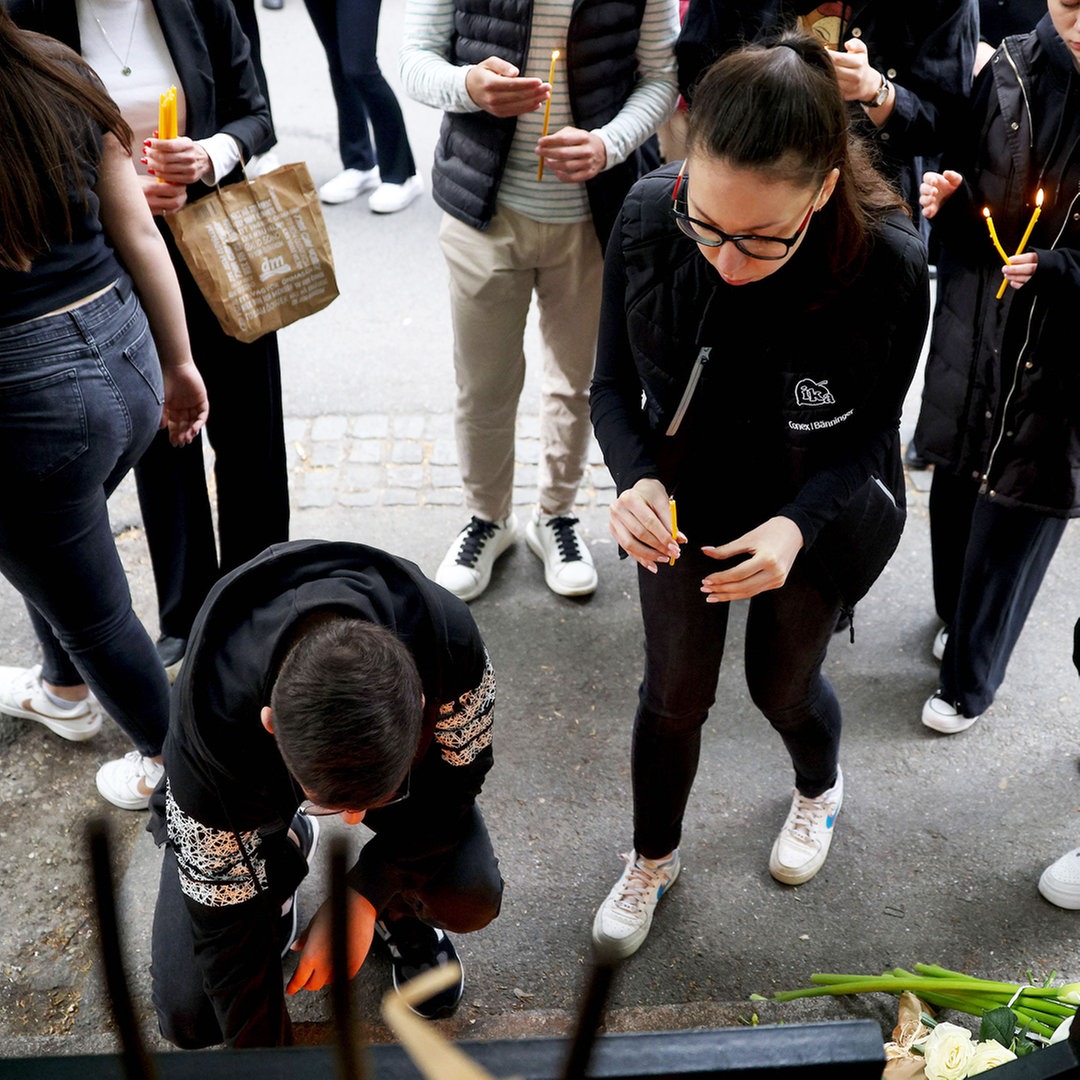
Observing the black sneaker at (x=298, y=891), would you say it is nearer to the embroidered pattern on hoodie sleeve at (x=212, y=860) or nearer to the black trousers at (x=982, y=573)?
the embroidered pattern on hoodie sleeve at (x=212, y=860)

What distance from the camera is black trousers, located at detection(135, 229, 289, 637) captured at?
2.65m

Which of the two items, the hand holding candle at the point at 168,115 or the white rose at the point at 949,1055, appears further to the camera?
the hand holding candle at the point at 168,115

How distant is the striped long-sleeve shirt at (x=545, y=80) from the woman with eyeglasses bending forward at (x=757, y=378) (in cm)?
84

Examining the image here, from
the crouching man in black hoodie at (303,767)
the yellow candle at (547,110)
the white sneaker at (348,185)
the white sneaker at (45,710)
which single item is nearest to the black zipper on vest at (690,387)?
the crouching man in black hoodie at (303,767)

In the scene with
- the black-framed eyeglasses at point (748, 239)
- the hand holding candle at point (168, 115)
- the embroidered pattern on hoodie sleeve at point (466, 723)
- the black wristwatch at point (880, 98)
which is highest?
the black-framed eyeglasses at point (748, 239)

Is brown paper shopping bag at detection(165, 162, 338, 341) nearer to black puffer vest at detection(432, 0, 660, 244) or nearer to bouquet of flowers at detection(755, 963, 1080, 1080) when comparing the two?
black puffer vest at detection(432, 0, 660, 244)

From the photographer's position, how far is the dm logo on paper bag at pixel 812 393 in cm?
177

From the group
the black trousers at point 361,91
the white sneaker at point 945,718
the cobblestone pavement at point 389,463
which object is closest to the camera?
the white sneaker at point 945,718

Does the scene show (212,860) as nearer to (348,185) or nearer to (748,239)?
(748,239)

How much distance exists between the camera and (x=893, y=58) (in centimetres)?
244

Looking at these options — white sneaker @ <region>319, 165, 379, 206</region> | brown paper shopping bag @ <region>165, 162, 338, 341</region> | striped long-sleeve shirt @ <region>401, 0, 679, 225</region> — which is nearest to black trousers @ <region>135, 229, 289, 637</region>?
brown paper shopping bag @ <region>165, 162, 338, 341</region>

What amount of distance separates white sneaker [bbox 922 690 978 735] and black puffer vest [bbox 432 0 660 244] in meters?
1.48

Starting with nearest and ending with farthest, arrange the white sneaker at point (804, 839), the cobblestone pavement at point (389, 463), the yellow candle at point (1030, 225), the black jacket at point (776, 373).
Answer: the black jacket at point (776, 373)
the yellow candle at point (1030, 225)
the white sneaker at point (804, 839)
the cobblestone pavement at point (389, 463)

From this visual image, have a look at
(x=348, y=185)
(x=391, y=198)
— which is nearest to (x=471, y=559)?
(x=391, y=198)
